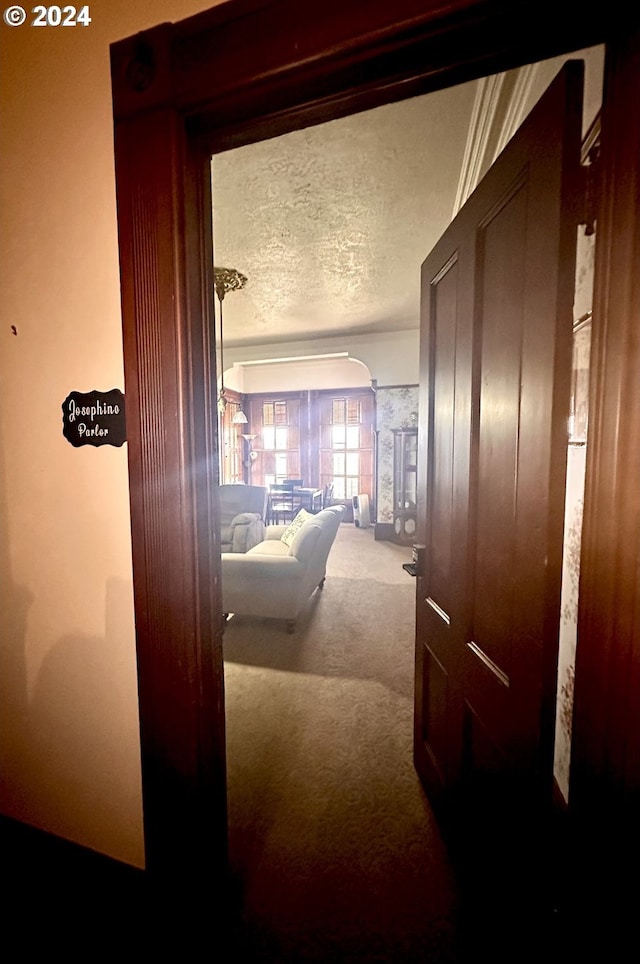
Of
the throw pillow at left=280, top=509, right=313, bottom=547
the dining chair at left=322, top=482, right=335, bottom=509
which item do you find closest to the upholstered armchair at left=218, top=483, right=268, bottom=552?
the throw pillow at left=280, top=509, right=313, bottom=547

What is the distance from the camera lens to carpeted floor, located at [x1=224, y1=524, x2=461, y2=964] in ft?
3.93

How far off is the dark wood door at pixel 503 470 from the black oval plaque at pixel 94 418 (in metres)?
0.99

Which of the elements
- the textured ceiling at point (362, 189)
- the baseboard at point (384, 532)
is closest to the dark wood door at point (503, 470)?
the textured ceiling at point (362, 189)

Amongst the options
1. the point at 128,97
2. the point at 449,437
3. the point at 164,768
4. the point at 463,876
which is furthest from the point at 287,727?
the point at 128,97

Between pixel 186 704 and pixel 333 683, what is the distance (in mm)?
1817

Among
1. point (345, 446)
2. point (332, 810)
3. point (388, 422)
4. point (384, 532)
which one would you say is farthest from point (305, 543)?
point (345, 446)

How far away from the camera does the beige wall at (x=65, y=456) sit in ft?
3.20

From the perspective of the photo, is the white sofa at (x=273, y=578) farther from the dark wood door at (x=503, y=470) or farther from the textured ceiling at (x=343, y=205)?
the textured ceiling at (x=343, y=205)

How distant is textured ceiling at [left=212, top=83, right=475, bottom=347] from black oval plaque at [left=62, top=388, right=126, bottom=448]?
1.90 m

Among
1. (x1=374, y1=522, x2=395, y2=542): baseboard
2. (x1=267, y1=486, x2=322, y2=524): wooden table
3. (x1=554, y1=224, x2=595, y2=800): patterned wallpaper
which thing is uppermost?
(x1=554, y1=224, x2=595, y2=800): patterned wallpaper

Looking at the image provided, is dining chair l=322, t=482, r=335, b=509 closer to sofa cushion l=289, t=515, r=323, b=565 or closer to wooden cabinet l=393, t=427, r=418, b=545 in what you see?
wooden cabinet l=393, t=427, r=418, b=545

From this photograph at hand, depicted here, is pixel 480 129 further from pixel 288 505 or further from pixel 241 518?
pixel 288 505

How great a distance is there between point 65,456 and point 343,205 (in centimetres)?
257

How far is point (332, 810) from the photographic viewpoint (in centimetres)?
164
